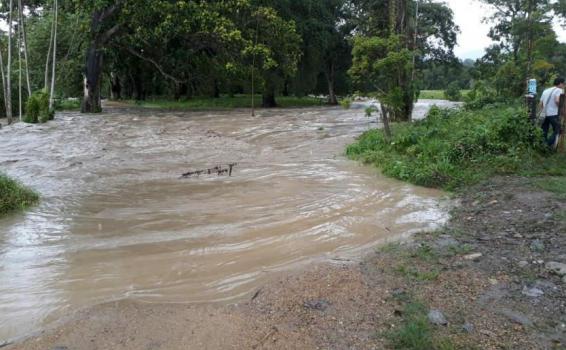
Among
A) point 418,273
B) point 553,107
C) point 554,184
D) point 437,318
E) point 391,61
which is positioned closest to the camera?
point 437,318

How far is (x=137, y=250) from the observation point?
5.48 metres

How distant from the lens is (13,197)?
7125 millimetres

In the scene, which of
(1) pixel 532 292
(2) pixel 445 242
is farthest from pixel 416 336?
(2) pixel 445 242

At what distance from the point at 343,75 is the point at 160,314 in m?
35.0

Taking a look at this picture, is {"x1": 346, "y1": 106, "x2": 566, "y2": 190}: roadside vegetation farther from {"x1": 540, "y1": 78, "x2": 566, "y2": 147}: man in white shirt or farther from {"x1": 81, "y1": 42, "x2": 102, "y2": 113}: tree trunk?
{"x1": 81, "y1": 42, "x2": 102, "y2": 113}: tree trunk

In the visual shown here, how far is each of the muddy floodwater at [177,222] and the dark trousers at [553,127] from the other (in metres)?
3.24

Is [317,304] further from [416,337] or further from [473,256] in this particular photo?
[473,256]

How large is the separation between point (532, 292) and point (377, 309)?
1.32 meters

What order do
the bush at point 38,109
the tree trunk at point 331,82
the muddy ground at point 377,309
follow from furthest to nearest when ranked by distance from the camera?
the tree trunk at point 331,82 → the bush at point 38,109 → the muddy ground at point 377,309

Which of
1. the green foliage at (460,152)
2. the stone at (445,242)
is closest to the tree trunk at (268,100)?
the green foliage at (460,152)

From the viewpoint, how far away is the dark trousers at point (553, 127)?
934 cm

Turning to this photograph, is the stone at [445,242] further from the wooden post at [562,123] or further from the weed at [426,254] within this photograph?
the wooden post at [562,123]

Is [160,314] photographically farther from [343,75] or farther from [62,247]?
[343,75]

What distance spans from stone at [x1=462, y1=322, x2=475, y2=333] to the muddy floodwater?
1728 mm
